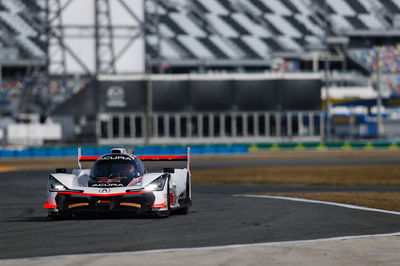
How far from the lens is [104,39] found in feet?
329

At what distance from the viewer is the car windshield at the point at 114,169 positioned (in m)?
16.2

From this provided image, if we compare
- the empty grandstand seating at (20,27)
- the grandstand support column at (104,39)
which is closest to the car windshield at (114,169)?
the grandstand support column at (104,39)

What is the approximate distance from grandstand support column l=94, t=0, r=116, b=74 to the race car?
84021mm

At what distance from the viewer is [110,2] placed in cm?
9912

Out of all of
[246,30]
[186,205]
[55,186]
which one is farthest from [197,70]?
[55,186]

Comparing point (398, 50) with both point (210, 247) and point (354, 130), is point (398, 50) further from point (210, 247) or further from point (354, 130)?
point (210, 247)

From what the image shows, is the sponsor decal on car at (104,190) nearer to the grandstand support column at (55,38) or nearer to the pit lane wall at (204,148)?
the pit lane wall at (204,148)

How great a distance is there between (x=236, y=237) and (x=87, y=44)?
293 feet

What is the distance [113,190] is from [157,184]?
2.94ft

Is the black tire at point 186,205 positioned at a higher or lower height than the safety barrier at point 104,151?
higher

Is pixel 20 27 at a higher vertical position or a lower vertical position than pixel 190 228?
higher

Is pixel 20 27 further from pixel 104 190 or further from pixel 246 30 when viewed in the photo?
pixel 104 190

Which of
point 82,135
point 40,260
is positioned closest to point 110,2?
point 82,135

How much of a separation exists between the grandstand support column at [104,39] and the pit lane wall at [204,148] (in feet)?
89.3
